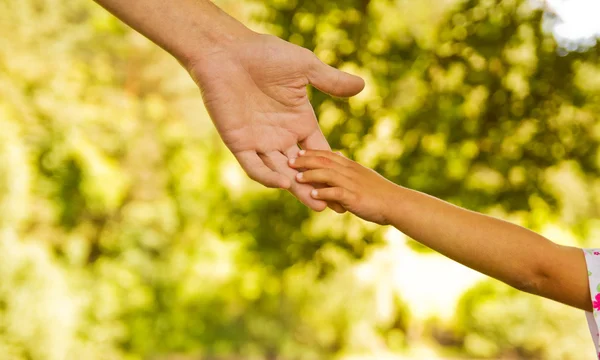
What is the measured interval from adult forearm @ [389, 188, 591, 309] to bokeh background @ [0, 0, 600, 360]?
1.20m

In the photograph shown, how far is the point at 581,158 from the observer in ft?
6.98

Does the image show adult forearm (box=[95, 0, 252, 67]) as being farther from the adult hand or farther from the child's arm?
the child's arm

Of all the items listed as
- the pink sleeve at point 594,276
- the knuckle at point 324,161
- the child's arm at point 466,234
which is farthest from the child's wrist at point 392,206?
the pink sleeve at point 594,276

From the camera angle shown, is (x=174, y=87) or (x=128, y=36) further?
(x=174, y=87)

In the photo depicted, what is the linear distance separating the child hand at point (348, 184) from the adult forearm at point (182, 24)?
0.25 metres

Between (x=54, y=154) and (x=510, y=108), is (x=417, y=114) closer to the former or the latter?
(x=510, y=108)

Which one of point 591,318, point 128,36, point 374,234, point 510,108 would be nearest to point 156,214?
point 128,36

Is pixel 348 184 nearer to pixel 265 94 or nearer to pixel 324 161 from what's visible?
pixel 324 161

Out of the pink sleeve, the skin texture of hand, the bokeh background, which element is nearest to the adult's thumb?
the skin texture of hand

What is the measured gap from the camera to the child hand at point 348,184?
0.99 meters

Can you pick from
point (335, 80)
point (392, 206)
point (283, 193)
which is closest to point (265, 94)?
point (335, 80)

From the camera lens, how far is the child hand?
0.99m

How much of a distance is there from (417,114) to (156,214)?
2.03 m

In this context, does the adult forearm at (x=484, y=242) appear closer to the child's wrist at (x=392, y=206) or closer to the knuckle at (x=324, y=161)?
the child's wrist at (x=392, y=206)
